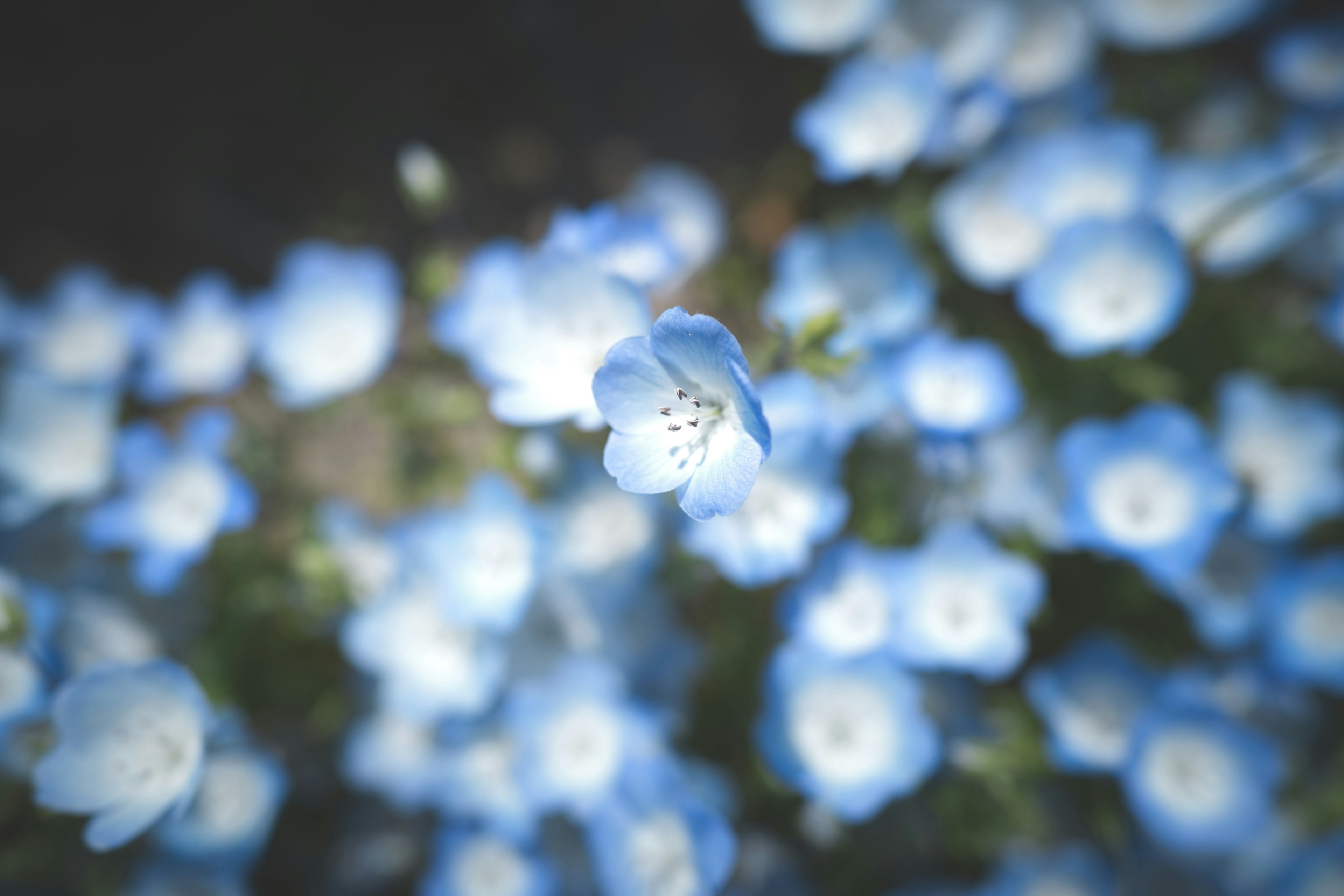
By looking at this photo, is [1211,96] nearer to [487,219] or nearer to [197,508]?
[487,219]

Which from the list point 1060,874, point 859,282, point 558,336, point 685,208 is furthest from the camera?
point 685,208

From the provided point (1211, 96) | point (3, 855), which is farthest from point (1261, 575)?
point (3, 855)

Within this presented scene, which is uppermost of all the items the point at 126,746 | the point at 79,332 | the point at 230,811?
the point at 79,332

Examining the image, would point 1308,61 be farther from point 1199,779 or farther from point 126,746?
point 126,746

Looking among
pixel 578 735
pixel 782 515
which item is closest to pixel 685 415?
pixel 782 515

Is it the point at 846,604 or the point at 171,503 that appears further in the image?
the point at 171,503

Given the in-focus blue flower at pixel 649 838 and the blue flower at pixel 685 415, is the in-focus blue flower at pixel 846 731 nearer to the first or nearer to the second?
the in-focus blue flower at pixel 649 838

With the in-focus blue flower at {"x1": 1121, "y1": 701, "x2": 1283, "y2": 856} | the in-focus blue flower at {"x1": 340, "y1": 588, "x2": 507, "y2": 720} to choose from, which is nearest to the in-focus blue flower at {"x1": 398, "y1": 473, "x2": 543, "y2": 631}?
the in-focus blue flower at {"x1": 340, "y1": 588, "x2": 507, "y2": 720}
